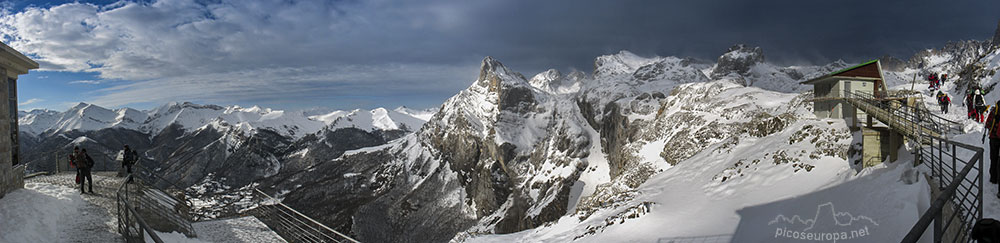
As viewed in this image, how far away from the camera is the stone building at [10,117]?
1258 cm

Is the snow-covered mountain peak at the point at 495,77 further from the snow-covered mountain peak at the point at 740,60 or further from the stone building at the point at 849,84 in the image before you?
the stone building at the point at 849,84

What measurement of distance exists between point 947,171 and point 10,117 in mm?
26019

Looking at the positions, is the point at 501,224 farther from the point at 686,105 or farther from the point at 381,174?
the point at 381,174

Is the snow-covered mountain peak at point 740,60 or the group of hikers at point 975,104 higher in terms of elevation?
the snow-covered mountain peak at point 740,60

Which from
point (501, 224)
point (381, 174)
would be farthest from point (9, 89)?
point (381, 174)

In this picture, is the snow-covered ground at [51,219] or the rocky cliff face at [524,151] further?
the rocky cliff face at [524,151]

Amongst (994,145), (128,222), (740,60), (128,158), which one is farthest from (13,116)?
(740,60)

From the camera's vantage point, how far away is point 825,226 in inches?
523

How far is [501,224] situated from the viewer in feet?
323

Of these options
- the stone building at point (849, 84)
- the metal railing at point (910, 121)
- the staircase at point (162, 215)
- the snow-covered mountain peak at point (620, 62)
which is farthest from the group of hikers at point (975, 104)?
the snow-covered mountain peak at point (620, 62)

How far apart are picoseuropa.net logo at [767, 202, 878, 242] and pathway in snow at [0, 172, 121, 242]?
59.9ft

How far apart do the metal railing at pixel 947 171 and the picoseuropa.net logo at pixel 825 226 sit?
2.27 metres

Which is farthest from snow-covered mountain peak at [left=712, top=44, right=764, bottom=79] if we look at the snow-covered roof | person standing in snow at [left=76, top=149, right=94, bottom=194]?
person standing in snow at [left=76, top=149, right=94, bottom=194]

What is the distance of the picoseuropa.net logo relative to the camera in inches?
476
